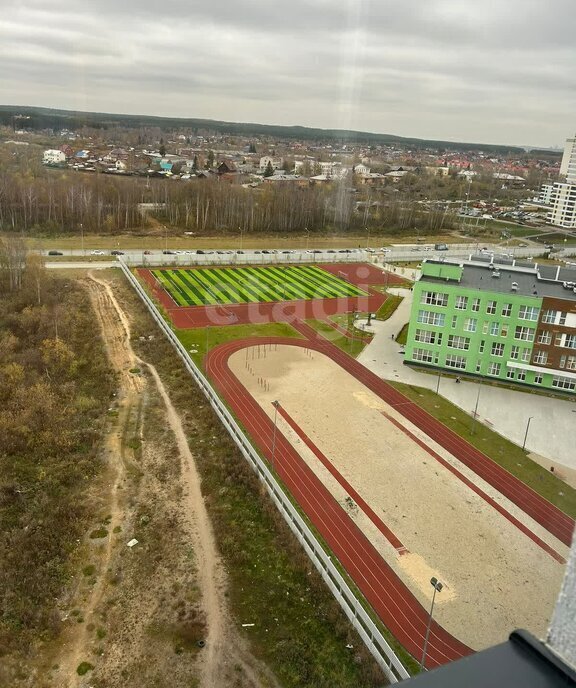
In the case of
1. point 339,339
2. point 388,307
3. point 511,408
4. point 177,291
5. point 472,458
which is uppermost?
point 388,307

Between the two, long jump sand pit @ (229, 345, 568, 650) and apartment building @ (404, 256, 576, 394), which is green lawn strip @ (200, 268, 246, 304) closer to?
long jump sand pit @ (229, 345, 568, 650)

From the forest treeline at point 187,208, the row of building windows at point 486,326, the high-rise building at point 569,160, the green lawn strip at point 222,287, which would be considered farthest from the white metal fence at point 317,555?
the high-rise building at point 569,160

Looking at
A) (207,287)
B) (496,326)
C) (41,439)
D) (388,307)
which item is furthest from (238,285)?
(41,439)

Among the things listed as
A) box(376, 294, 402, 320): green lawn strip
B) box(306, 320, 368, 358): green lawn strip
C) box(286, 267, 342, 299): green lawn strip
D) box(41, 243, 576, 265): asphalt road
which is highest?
box(41, 243, 576, 265): asphalt road

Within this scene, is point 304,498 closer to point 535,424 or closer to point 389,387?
point 389,387

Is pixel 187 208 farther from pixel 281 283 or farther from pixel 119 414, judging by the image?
pixel 119 414

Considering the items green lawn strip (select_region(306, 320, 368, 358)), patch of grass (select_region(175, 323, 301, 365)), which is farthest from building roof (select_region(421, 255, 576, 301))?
patch of grass (select_region(175, 323, 301, 365))
